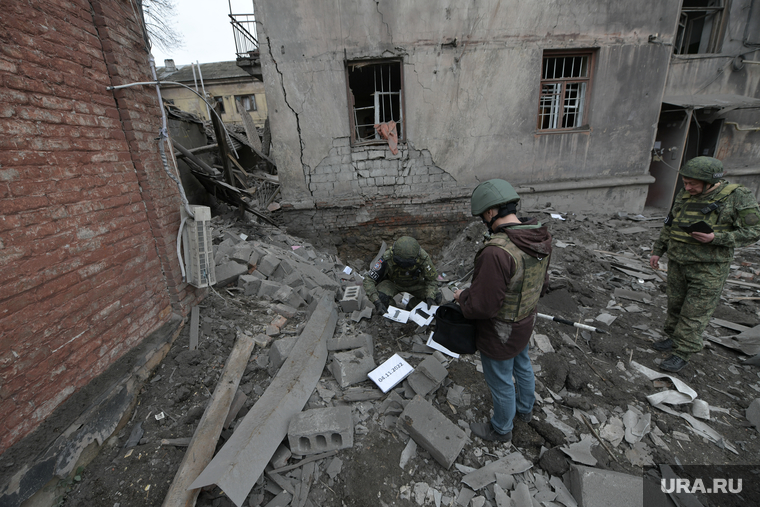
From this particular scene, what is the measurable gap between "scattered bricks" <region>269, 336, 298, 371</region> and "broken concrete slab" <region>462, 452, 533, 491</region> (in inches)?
72.6

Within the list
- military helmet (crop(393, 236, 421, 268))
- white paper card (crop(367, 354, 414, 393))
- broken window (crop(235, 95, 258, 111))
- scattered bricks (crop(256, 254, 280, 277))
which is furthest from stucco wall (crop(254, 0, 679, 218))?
broken window (crop(235, 95, 258, 111))

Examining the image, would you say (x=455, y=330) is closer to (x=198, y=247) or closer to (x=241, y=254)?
(x=198, y=247)

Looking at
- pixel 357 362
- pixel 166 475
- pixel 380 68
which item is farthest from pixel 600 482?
pixel 380 68

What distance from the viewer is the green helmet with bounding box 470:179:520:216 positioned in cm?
201

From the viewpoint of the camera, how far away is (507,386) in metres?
2.25

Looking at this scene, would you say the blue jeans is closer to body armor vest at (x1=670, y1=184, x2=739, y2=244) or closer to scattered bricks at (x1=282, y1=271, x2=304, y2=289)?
body armor vest at (x1=670, y1=184, x2=739, y2=244)

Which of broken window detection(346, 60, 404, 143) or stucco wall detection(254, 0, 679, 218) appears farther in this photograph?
broken window detection(346, 60, 404, 143)

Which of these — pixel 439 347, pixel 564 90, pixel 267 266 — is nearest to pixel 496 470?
pixel 439 347

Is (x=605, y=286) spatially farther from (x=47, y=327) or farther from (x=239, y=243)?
(x=47, y=327)

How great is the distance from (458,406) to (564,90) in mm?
7091

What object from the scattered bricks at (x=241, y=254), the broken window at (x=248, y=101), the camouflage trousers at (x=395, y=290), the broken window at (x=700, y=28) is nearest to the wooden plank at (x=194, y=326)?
the scattered bricks at (x=241, y=254)

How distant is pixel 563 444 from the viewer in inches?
93.0

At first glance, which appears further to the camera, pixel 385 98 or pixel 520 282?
pixel 385 98

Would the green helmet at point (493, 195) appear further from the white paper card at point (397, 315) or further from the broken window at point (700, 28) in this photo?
the broken window at point (700, 28)
